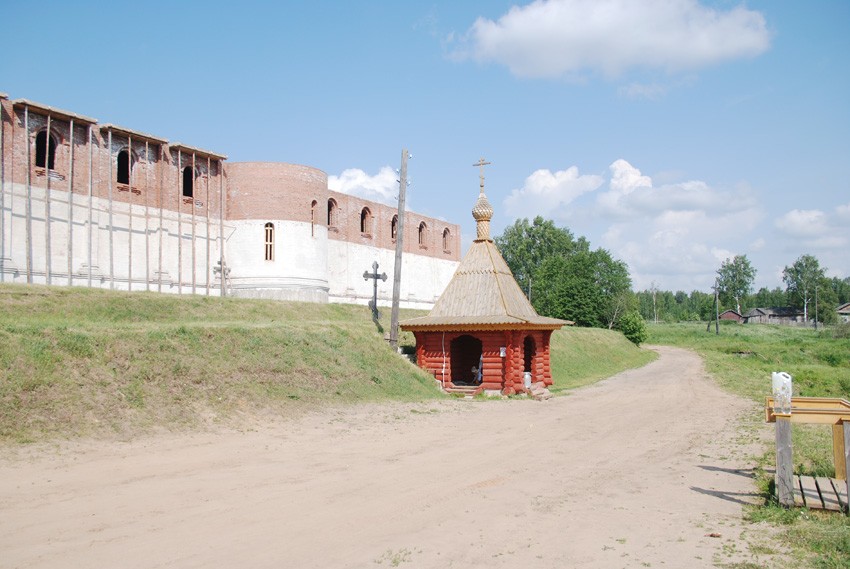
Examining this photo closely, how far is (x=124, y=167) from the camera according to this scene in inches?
1112

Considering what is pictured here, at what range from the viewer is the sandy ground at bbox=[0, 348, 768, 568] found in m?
6.87

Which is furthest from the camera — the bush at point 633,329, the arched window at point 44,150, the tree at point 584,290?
the tree at point 584,290

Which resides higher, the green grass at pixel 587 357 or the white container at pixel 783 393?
the white container at pixel 783 393

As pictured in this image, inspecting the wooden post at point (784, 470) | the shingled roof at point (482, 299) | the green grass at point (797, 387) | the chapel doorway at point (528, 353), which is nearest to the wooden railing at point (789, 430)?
the wooden post at point (784, 470)

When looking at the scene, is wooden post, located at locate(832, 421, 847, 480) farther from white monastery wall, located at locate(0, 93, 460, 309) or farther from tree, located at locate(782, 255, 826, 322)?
tree, located at locate(782, 255, 826, 322)

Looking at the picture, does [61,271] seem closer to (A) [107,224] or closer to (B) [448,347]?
(A) [107,224]

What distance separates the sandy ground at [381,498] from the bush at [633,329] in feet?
147

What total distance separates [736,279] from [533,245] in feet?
145

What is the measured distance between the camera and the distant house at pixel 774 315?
106812 mm

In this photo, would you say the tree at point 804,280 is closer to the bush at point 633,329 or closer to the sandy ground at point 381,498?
the bush at point 633,329

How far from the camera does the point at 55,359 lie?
13.4 meters

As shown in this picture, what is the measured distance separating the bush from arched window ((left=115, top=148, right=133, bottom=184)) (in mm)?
43096

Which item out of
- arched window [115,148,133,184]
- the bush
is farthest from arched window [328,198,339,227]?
the bush

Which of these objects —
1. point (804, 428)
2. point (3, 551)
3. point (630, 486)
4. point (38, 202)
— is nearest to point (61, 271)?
point (38, 202)
